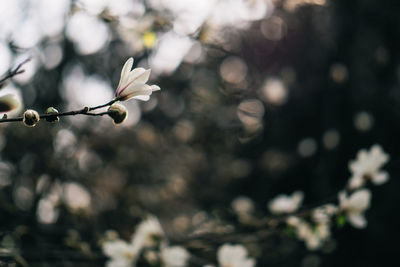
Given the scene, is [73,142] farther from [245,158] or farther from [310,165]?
[310,165]

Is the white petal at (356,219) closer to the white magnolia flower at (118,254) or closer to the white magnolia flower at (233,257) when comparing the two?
the white magnolia flower at (233,257)

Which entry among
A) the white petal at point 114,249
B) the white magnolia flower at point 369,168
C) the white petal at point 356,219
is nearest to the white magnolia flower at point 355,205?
the white petal at point 356,219

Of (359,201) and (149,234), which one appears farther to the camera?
(149,234)

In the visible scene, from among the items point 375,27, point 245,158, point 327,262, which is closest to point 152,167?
point 245,158

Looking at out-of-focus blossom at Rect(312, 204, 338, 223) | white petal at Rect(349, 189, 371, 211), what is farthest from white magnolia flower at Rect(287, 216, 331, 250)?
white petal at Rect(349, 189, 371, 211)

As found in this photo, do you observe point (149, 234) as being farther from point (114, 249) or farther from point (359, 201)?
point (359, 201)

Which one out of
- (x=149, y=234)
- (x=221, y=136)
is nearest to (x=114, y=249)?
(x=149, y=234)

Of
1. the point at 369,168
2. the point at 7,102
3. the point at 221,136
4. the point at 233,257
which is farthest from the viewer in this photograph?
the point at 221,136

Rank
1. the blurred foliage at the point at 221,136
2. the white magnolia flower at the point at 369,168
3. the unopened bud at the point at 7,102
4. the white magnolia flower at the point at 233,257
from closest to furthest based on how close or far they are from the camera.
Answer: the unopened bud at the point at 7,102
the white magnolia flower at the point at 233,257
the white magnolia flower at the point at 369,168
the blurred foliage at the point at 221,136
